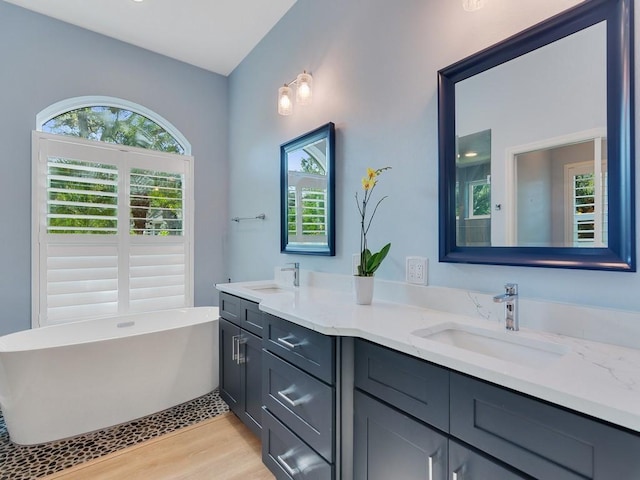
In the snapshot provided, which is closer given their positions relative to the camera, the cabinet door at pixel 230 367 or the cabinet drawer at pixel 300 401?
the cabinet drawer at pixel 300 401

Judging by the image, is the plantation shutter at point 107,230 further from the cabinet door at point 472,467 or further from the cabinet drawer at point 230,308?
the cabinet door at point 472,467

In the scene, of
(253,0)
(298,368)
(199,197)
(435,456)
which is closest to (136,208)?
(199,197)

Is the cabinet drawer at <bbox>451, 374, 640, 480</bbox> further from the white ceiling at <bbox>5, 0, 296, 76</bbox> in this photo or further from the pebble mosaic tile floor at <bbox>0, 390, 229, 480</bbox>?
the white ceiling at <bbox>5, 0, 296, 76</bbox>

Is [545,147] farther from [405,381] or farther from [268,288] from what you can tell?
[268,288]

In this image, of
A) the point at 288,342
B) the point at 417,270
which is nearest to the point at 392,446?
the point at 288,342

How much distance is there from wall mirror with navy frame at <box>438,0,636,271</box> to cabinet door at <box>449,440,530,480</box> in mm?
651

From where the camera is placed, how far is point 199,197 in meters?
3.26

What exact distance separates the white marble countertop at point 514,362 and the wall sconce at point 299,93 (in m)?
1.38

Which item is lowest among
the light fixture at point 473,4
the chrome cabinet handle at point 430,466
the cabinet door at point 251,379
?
the cabinet door at point 251,379

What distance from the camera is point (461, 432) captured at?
818 mm

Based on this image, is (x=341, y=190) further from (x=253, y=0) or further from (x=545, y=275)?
(x=253, y=0)

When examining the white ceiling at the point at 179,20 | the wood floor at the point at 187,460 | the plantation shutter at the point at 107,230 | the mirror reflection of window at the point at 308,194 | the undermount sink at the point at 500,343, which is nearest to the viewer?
the undermount sink at the point at 500,343

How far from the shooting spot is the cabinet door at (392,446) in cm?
88

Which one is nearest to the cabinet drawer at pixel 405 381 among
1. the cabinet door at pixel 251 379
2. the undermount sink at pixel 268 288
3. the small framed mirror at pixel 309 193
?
the cabinet door at pixel 251 379
